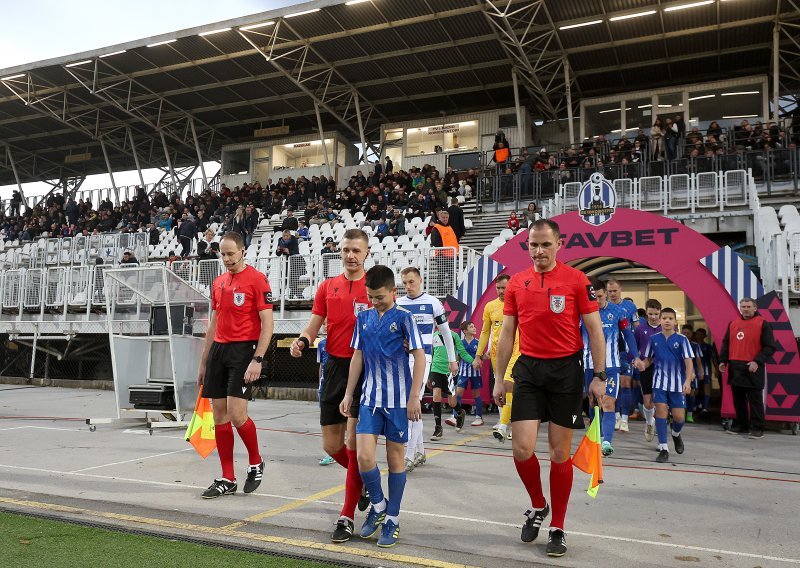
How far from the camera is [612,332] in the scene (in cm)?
820

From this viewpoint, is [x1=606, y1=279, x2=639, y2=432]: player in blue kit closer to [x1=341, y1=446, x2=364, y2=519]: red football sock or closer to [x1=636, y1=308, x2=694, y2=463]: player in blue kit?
[x1=636, y1=308, x2=694, y2=463]: player in blue kit

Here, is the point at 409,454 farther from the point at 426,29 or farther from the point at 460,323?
the point at 426,29

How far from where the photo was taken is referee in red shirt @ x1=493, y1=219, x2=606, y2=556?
4137mm

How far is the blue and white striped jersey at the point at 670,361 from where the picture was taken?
7.76 metres

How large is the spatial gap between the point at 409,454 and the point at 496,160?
57.4 ft

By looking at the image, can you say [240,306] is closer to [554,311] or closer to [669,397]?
[554,311]

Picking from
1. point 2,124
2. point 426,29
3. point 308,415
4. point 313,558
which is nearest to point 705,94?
point 426,29

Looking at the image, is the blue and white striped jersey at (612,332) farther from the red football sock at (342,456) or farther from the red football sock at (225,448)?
the red football sock at (225,448)

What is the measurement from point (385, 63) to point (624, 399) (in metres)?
19.6

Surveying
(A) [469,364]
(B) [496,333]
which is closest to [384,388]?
(B) [496,333]

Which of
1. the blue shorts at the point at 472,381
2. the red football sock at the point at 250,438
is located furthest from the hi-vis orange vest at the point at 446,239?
the red football sock at the point at 250,438

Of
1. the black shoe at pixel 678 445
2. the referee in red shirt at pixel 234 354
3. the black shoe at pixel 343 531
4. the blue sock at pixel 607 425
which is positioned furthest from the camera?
the black shoe at pixel 678 445

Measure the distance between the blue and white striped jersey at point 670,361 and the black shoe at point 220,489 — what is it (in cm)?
502

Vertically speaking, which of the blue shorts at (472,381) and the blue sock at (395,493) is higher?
the blue shorts at (472,381)
